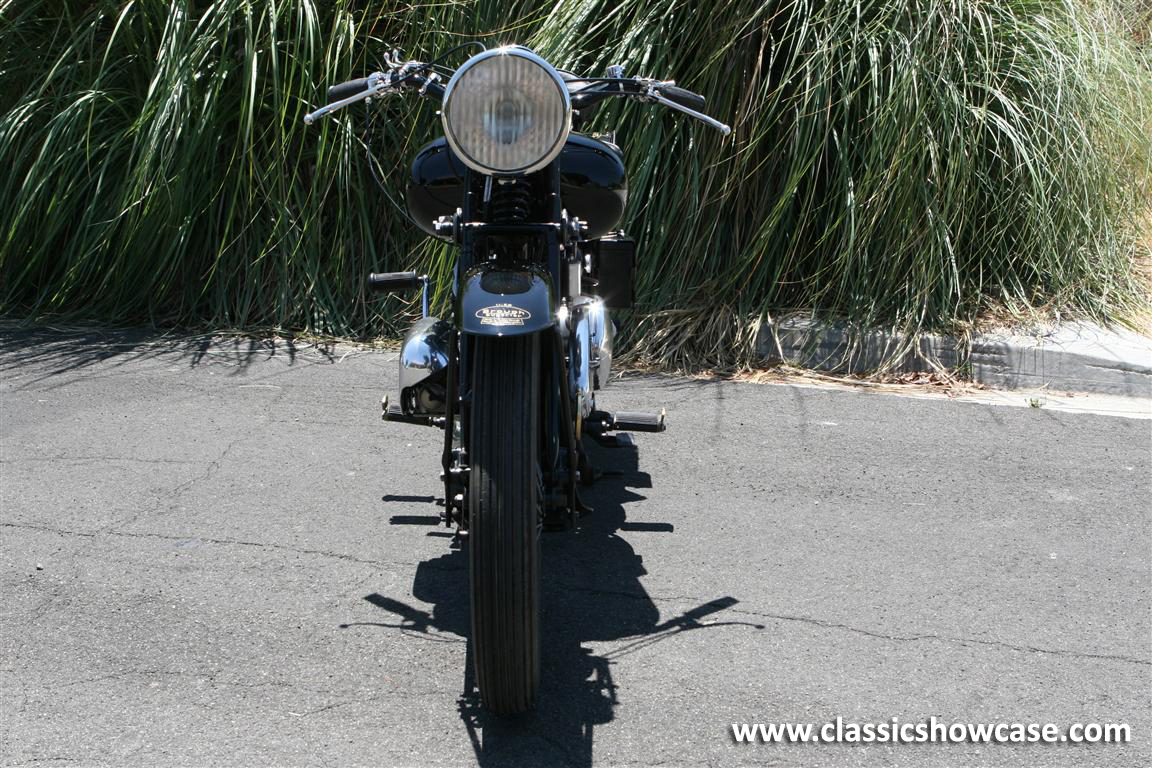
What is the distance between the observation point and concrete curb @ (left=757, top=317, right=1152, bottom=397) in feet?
18.2

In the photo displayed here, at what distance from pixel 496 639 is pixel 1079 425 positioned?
3455 millimetres

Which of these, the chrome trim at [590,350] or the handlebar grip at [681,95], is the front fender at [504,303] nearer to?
the chrome trim at [590,350]

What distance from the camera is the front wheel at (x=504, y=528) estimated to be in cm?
249

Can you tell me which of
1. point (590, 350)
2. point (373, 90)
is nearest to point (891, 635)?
point (590, 350)

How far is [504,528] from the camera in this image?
2.50 meters

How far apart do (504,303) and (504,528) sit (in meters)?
0.51

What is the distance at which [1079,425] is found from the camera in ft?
16.5

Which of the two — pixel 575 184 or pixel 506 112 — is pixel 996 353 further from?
pixel 506 112

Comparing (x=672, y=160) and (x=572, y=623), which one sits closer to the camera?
(x=572, y=623)

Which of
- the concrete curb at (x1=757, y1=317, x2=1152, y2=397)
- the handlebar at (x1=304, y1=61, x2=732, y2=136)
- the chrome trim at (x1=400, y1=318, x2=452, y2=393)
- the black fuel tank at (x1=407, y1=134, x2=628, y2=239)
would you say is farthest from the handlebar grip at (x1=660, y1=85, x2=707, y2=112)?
the concrete curb at (x1=757, y1=317, x2=1152, y2=397)

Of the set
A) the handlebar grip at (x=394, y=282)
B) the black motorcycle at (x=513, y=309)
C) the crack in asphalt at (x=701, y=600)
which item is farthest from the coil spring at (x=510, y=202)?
the crack in asphalt at (x=701, y=600)

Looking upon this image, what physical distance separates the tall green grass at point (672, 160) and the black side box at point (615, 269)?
1940 mm

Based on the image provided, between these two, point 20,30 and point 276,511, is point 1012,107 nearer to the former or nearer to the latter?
point 276,511

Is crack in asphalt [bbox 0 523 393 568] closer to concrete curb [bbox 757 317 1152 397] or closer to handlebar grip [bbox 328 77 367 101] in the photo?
handlebar grip [bbox 328 77 367 101]
